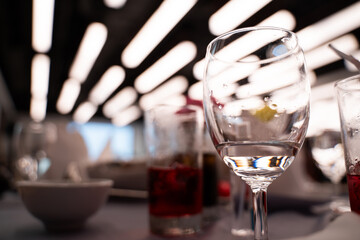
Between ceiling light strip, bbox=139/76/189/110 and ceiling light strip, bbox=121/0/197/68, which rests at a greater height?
ceiling light strip, bbox=121/0/197/68

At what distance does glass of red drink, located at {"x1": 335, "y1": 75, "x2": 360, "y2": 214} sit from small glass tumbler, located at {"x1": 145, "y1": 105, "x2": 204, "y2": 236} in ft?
0.80

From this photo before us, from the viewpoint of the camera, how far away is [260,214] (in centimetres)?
29

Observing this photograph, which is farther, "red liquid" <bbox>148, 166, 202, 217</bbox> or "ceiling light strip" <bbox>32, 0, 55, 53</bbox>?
"ceiling light strip" <bbox>32, 0, 55, 53</bbox>

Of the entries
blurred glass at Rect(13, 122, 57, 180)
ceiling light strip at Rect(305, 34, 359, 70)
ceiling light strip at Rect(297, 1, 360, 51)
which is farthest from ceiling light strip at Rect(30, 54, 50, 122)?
blurred glass at Rect(13, 122, 57, 180)

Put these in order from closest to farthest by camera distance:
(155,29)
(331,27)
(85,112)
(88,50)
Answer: (331,27) → (155,29) → (88,50) → (85,112)

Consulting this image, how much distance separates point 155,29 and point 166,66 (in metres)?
1.64

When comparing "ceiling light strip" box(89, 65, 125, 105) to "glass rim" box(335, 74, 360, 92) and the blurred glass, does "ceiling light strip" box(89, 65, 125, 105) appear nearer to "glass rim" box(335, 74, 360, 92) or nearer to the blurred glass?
the blurred glass

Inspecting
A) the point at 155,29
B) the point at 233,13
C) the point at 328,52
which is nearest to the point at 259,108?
the point at 233,13

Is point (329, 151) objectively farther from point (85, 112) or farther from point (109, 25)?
point (85, 112)

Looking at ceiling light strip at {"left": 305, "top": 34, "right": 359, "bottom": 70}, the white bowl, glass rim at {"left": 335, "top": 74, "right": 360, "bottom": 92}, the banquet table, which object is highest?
ceiling light strip at {"left": 305, "top": 34, "right": 359, "bottom": 70}

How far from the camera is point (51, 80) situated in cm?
715

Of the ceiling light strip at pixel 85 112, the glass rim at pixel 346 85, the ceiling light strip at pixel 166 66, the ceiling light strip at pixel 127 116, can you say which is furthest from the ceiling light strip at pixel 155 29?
the ceiling light strip at pixel 127 116

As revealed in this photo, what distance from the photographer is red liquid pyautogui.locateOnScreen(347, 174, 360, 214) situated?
1.03ft

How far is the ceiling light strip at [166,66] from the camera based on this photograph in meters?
5.30
